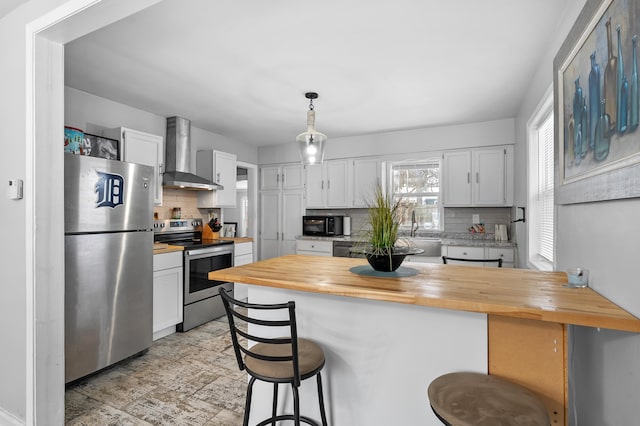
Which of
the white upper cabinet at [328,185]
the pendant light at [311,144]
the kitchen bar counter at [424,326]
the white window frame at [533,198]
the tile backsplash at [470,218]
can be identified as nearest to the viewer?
the kitchen bar counter at [424,326]

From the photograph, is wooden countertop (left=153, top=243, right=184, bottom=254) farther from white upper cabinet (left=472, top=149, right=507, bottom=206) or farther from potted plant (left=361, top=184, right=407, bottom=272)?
white upper cabinet (left=472, top=149, right=507, bottom=206)

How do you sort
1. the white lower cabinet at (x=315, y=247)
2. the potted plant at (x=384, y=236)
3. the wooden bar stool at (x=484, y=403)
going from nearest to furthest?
the wooden bar stool at (x=484, y=403)
the potted plant at (x=384, y=236)
the white lower cabinet at (x=315, y=247)

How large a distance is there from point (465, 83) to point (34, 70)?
3.22m

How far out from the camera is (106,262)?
250 cm

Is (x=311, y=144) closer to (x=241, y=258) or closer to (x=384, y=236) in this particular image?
(x=384, y=236)

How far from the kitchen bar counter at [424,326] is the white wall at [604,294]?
0.32 feet

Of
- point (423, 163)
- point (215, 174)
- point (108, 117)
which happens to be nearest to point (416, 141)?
point (423, 163)

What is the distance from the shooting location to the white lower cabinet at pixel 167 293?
3.13 m

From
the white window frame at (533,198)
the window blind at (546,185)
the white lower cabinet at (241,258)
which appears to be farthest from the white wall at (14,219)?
the white window frame at (533,198)

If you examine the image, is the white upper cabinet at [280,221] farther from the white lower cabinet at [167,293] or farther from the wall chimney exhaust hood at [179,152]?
the white lower cabinet at [167,293]

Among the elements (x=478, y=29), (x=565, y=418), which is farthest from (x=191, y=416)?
(x=478, y=29)

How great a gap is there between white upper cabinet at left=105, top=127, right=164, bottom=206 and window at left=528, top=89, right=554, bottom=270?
3.69 meters

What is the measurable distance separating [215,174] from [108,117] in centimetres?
139

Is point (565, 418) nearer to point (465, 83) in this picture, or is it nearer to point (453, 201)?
point (465, 83)
